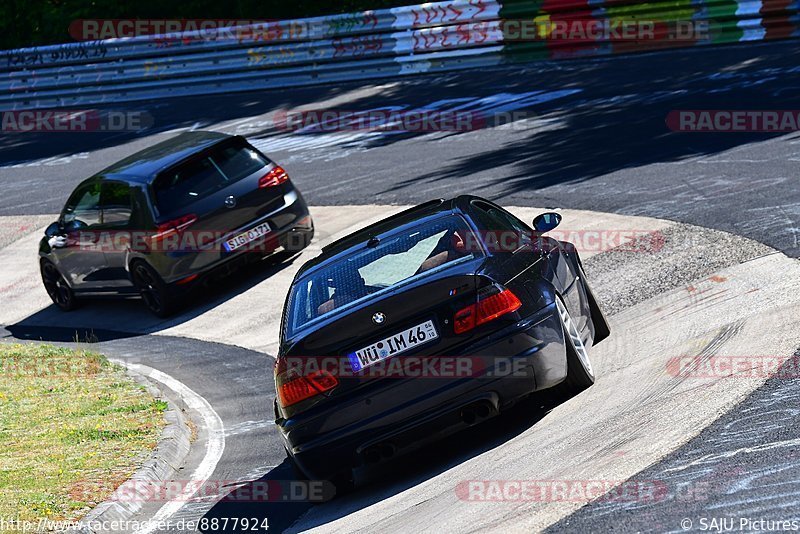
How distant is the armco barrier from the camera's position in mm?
20766

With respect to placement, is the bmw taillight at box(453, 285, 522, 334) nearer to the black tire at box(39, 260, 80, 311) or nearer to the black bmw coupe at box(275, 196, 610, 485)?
the black bmw coupe at box(275, 196, 610, 485)

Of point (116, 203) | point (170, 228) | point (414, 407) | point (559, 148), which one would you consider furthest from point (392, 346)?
point (559, 148)

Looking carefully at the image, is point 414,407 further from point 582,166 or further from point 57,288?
point 57,288

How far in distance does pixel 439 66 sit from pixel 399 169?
6472mm

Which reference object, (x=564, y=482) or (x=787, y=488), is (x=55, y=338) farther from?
(x=787, y=488)

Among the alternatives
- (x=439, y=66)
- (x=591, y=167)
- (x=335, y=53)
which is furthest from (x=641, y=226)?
(x=335, y=53)

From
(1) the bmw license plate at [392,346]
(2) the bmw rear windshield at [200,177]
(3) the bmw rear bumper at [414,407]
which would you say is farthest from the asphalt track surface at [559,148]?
(1) the bmw license plate at [392,346]

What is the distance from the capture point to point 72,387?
36.0ft

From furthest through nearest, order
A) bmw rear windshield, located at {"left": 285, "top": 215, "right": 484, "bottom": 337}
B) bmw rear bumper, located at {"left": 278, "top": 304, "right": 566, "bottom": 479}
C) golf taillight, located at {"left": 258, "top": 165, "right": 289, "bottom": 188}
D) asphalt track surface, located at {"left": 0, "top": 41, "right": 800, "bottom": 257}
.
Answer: golf taillight, located at {"left": 258, "top": 165, "right": 289, "bottom": 188}, asphalt track surface, located at {"left": 0, "top": 41, "right": 800, "bottom": 257}, bmw rear windshield, located at {"left": 285, "top": 215, "right": 484, "bottom": 337}, bmw rear bumper, located at {"left": 278, "top": 304, "right": 566, "bottom": 479}

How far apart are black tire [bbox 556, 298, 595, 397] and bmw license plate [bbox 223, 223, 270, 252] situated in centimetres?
669

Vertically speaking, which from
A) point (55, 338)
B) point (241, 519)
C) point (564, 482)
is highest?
point (564, 482)

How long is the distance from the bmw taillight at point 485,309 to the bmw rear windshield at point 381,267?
0.38 meters

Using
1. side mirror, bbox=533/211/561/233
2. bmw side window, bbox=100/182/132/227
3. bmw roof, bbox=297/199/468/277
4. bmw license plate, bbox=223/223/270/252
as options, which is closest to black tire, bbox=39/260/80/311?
bmw side window, bbox=100/182/132/227

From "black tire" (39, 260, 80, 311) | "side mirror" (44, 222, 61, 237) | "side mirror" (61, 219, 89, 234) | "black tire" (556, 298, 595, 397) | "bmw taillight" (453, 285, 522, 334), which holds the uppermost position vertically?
"bmw taillight" (453, 285, 522, 334)
